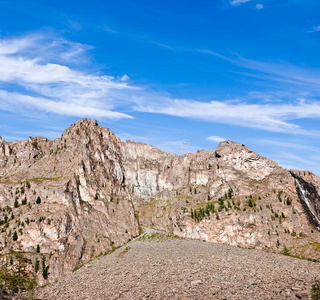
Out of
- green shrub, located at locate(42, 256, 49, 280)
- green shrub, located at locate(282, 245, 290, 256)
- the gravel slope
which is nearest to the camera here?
the gravel slope

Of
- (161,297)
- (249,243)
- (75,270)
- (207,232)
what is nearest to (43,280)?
(75,270)

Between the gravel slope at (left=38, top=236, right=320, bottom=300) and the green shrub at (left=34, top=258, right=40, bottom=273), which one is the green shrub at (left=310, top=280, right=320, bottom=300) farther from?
the green shrub at (left=34, top=258, right=40, bottom=273)

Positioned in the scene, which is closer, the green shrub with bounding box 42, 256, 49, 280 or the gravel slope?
the gravel slope

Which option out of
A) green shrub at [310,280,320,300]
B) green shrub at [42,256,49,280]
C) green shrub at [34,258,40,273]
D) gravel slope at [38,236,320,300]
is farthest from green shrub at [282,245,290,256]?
green shrub at [34,258,40,273]

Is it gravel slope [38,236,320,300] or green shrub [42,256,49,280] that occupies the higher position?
gravel slope [38,236,320,300]

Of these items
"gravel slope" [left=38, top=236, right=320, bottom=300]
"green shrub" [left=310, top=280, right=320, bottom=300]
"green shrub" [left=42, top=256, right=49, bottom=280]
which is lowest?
"green shrub" [left=42, top=256, right=49, bottom=280]

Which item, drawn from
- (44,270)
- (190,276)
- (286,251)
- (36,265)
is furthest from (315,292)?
(36,265)

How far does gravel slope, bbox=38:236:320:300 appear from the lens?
307 ft

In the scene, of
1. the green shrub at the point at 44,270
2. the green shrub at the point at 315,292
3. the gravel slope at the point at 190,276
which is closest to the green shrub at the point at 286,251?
the gravel slope at the point at 190,276

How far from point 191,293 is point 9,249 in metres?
107

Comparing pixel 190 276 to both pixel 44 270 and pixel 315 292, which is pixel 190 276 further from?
pixel 44 270

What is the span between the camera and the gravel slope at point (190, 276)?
307ft

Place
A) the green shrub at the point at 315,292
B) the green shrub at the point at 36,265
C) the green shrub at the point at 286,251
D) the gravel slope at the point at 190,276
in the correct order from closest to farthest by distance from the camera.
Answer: the green shrub at the point at 315,292, the gravel slope at the point at 190,276, the green shrub at the point at 36,265, the green shrub at the point at 286,251

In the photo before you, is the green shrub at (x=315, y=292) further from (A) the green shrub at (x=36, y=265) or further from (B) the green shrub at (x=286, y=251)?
(A) the green shrub at (x=36, y=265)
